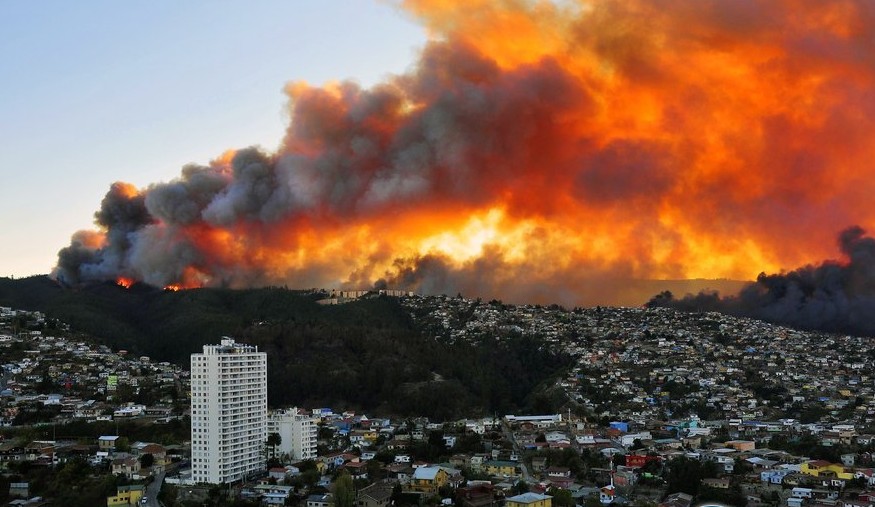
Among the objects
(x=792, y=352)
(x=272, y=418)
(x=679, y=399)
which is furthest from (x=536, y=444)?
(x=792, y=352)

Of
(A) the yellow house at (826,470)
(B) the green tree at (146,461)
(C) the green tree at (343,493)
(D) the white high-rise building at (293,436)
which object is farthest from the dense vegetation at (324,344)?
(C) the green tree at (343,493)

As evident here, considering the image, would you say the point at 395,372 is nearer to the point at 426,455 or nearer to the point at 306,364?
the point at 306,364

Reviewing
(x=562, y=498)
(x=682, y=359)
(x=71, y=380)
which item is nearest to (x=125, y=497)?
(x=562, y=498)

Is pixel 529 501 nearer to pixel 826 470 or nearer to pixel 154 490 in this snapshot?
pixel 826 470

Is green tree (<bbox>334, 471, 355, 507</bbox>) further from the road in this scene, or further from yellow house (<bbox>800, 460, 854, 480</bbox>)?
yellow house (<bbox>800, 460, 854, 480</bbox>)

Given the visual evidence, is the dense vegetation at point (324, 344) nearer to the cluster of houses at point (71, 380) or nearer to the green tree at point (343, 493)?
the cluster of houses at point (71, 380)

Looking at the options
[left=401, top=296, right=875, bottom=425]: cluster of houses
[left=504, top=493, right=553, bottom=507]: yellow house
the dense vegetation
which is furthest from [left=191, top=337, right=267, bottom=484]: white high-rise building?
[left=401, top=296, right=875, bottom=425]: cluster of houses
